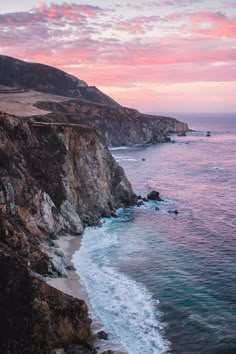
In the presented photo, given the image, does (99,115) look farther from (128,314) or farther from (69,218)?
(128,314)

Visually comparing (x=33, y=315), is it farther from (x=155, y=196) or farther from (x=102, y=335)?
(x=155, y=196)

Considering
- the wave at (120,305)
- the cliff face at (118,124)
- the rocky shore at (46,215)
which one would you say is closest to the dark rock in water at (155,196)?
the rocky shore at (46,215)

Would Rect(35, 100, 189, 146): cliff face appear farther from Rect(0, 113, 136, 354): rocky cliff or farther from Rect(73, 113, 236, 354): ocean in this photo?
Rect(73, 113, 236, 354): ocean

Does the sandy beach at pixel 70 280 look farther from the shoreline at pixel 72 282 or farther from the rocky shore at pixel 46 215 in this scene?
the rocky shore at pixel 46 215

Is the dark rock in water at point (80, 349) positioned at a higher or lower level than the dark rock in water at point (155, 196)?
lower

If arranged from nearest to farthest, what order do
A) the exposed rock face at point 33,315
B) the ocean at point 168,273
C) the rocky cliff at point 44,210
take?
the exposed rock face at point 33,315, the rocky cliff at point 44,210, the ocean at point 168,273

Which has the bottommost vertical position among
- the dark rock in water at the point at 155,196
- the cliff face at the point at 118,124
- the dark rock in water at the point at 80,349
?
the dark rock in water at the point at 80,349

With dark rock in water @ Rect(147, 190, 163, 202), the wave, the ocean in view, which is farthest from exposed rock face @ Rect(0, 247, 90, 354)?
dark rock in water @ Rect(147, 190, 163, 202)

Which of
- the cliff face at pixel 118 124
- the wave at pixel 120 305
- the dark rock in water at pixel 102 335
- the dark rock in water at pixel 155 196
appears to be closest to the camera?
the dark rock in water at pixel 102 335
